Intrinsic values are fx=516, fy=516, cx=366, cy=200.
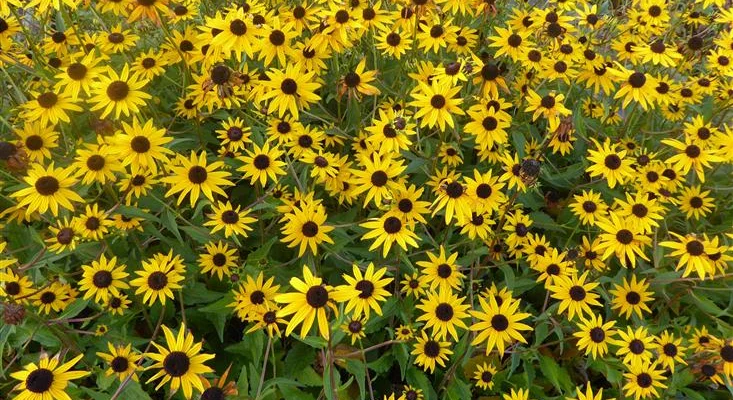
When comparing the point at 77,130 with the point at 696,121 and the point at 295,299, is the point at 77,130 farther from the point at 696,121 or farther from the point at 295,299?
the point at 696,121

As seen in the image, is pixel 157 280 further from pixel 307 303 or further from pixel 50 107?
pixel 50 107

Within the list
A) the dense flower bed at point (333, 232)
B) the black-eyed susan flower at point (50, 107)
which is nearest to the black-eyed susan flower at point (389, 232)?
the dense flower bed at point (333, 232)

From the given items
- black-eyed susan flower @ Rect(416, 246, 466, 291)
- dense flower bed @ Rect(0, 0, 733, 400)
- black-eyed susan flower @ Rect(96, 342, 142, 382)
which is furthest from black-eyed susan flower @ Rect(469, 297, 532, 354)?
black-eyed susan flower @ Rect(96, 342, 142, 382)

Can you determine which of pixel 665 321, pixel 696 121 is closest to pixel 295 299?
pixel 665 321

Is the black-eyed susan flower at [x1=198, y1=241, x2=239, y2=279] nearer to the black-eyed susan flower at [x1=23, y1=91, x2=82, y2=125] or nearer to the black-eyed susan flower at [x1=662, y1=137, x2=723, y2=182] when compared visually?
the black-eyed susan flower at [x1=23, y1=91, x2=82, y2=125]

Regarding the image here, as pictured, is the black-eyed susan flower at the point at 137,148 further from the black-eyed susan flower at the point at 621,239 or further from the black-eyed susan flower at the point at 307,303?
the black-eyed susan flower at the point at 621,239
